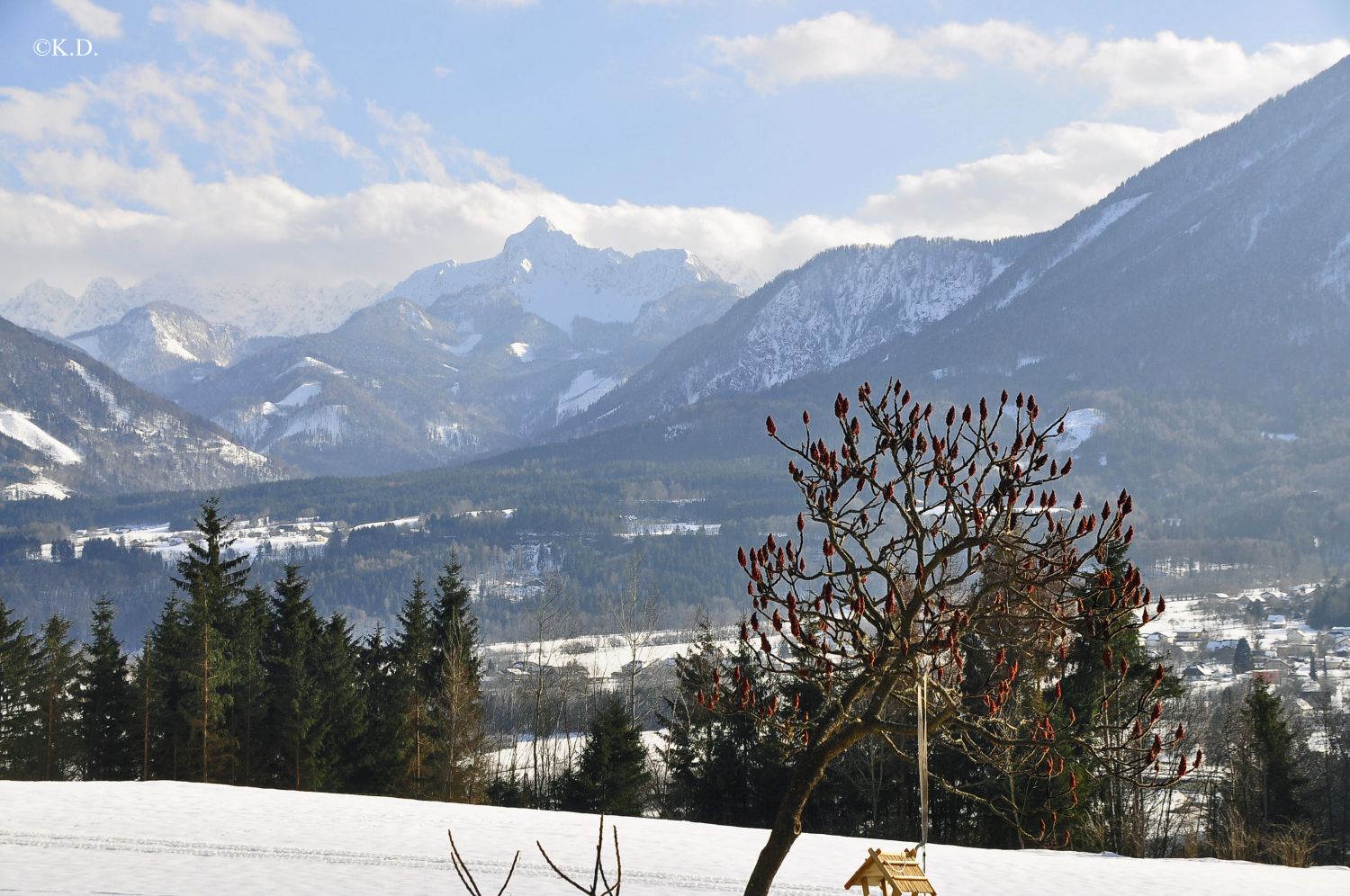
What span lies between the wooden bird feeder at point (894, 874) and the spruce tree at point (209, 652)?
25005mm

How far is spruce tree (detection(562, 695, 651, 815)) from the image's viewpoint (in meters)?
34.0

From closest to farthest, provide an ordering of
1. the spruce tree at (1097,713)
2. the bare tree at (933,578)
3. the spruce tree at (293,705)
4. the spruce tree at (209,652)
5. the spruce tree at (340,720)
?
the bare tree at (933,578)
the spruce tree at (1097,713)
the spruce tree at (209,652)
the spruce tree at (293,705)
the spruce tree at (340,720)

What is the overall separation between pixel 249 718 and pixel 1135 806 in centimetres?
2591

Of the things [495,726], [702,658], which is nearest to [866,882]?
[702,658]

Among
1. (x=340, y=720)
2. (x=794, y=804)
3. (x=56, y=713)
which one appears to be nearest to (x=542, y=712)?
(x=340, y=720)

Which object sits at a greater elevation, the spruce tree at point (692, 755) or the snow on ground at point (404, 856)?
the snow on ground at point (404, 856)

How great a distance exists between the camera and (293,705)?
3438 centimetres

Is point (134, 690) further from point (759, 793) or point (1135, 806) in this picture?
point (1135, 806)

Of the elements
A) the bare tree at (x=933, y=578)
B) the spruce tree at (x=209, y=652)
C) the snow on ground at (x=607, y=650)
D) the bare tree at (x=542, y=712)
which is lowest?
the snow on ground at (x=607, y=650)

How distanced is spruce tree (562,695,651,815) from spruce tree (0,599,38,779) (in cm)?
1820

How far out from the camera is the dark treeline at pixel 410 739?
3188cm

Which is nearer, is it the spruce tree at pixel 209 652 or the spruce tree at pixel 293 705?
the spruce tree at pixel 209 652

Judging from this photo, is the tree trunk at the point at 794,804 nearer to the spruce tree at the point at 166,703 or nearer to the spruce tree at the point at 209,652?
the spruce tree at the point at 209,652

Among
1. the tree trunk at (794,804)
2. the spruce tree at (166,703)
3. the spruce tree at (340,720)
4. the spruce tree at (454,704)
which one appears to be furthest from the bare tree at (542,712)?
the tree trunk at (794,804)
